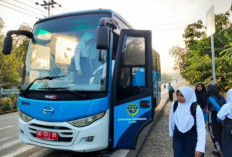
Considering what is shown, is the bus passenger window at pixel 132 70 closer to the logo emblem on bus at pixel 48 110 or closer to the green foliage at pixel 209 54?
the logo emblem on bus at pixel 48 110

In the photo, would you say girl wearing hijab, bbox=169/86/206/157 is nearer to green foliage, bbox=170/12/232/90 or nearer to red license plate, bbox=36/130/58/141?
red license plate, bbox=36/130/58/141

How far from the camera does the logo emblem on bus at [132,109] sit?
13.4 ft

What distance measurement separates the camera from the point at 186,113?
10.1 ft

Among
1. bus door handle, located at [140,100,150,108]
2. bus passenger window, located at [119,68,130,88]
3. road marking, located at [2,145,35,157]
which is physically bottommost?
road marking, located at [2,145,35,157]

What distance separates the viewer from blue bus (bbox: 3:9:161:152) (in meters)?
3.72

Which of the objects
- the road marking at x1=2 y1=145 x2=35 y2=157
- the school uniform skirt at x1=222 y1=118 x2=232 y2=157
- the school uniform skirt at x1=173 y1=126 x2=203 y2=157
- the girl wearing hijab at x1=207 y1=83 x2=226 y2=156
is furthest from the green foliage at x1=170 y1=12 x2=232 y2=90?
the road marking at x1=2 y1=145 x2=35 y2=157

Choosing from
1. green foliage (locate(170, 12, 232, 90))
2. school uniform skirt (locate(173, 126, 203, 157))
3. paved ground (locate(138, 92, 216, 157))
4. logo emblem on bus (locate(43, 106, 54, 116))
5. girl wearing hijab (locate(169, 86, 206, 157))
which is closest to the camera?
girl wearing hijab (locate(169, 86, 206, 157))

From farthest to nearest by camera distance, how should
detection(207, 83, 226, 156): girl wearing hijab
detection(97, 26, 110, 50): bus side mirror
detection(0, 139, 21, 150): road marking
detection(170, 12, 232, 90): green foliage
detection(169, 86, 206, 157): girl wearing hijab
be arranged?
detection(170, 12, 232, 90): green foliage → detection(0, 139, 21, 150): road marking → detection(207, 83, 226, 156): girl wearing hijab → detection(97, 26, 110, 50): bus side mirror → detection(169, 86, 206, 157): girl wearing hijab

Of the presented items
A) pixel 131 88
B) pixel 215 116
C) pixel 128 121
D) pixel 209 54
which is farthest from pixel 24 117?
pixel 209 54

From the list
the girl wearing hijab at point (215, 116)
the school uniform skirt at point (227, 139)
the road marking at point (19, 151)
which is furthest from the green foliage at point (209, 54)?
the road marking at point (19, 151)

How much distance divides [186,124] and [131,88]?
139 centimetres

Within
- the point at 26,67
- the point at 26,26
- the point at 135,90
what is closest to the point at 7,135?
the point at 26,67

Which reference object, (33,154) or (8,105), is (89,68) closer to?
(33,154)

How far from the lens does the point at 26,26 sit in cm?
2175
